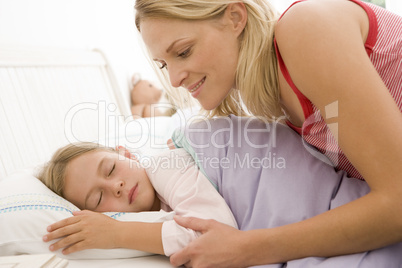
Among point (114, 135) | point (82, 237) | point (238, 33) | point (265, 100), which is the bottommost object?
point (114, 135)

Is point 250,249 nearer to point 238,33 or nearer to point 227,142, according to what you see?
point 227,142

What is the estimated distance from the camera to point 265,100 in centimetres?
104

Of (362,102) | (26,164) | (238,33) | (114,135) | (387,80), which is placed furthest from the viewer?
(114,135)

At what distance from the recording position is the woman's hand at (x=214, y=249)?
2.70ft

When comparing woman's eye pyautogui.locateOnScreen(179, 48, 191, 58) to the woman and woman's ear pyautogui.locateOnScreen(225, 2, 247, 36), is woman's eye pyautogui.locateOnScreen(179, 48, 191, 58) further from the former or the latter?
woman's ear pyautogui.locateOnScreen(225, 2, 247, 36)

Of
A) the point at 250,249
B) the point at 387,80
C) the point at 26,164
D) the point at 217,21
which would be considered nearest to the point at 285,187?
the point at 250,249

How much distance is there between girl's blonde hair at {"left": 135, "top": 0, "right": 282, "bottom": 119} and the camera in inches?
38.2

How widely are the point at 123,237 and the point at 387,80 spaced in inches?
27.2

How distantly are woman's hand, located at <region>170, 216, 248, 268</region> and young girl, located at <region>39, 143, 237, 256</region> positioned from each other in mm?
36

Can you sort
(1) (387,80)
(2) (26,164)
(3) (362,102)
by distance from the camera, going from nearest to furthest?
(3) (362,102), (1) (387,80), (2) (26,164)

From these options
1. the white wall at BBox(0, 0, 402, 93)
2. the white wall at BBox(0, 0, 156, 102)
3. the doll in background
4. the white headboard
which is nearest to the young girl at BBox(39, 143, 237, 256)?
the white headboard

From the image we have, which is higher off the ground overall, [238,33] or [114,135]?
[238,33]

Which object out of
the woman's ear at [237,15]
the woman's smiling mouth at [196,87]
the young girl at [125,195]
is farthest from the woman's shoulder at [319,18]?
the young girl at [125,195]

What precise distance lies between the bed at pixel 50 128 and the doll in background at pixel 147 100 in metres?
0.24
